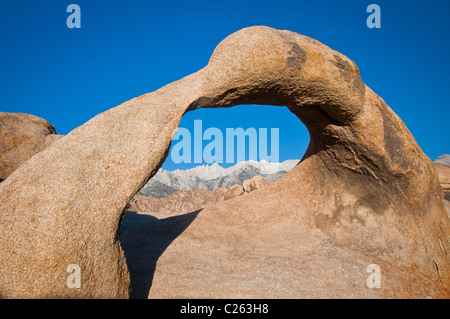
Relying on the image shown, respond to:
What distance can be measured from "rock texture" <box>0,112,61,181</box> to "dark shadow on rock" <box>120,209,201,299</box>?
87.3 inches

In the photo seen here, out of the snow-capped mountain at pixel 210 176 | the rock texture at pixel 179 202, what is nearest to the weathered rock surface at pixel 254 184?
the rock texture at pixel 179 202

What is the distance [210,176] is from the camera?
45.3 metres

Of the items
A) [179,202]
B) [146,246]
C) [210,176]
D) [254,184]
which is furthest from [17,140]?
[210,176]

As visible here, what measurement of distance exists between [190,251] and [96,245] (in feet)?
8.21

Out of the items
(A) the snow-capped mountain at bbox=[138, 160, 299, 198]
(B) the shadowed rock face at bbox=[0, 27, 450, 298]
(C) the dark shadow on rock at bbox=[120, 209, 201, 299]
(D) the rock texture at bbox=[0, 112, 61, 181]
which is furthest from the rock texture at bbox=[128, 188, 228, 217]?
(A) the snow-capped mountain at bbox=[138, 160, 299, 198]

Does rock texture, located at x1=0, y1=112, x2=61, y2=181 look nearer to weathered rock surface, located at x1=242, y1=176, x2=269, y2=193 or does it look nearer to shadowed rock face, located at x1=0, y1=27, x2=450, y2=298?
shadowed rock face, located at x1=0, y1=27, x2=450, y2=298

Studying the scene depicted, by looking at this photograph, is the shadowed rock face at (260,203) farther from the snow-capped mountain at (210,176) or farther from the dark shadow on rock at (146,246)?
the snow-capped mountain at (210,176)

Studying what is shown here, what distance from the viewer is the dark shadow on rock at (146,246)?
3.95m

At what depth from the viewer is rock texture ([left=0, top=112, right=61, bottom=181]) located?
16.5 ft

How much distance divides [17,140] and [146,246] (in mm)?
2747

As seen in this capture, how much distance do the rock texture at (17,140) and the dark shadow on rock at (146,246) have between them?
7.27 ft

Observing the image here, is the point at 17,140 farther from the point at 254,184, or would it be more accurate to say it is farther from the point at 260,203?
the point at 254,184
